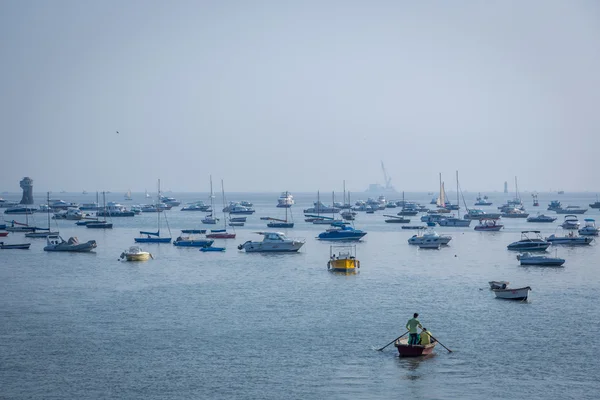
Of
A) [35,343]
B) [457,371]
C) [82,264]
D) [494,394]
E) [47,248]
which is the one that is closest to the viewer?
[494,394]

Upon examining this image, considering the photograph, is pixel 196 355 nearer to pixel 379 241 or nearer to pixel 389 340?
pixel 389 340

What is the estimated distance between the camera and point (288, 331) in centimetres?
5181

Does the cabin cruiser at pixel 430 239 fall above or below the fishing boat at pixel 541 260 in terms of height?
above

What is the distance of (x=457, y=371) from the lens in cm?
4166

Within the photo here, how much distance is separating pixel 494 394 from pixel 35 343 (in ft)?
94.3

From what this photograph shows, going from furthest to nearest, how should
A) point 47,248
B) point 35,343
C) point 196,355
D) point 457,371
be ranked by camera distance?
point 47,248, point 35,343, point 196,355, point 457,371

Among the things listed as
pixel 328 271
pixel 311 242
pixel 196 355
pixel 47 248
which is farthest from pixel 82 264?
pixel 196 355

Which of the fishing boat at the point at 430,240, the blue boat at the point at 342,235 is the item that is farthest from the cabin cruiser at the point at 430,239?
the blue boat at the point at 342,235

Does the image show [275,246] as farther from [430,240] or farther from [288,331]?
[288,331]

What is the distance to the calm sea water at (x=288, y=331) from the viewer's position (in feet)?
130

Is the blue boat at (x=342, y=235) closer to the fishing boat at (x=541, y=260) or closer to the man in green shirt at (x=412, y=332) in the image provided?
the fishing boat at (x=541, y=260)

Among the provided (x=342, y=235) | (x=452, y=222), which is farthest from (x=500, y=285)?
(x=452, y=222)

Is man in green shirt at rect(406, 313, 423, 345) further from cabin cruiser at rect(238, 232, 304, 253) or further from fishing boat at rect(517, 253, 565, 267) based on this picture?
cabin cruiser at rect(238, 232, 304, 253)

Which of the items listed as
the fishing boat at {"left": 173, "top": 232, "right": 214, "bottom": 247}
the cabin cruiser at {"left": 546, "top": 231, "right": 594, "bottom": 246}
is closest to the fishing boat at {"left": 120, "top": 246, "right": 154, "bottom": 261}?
the fishing boat at {"left": 173, "top": 232, "right": 214, "bottom": 247}
